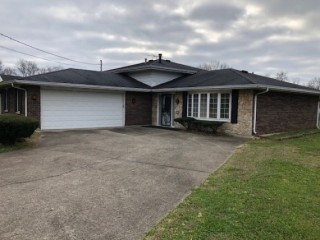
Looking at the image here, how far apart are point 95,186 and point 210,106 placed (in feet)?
33.5

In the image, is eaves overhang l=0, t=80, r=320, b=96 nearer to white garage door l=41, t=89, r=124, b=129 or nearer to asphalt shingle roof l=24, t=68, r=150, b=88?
asphalt shingle roof l=24, t=68, r=150, b=88

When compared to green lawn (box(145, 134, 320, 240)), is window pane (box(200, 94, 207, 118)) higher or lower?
higher

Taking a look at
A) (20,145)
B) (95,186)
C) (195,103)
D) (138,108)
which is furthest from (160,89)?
(95,186)

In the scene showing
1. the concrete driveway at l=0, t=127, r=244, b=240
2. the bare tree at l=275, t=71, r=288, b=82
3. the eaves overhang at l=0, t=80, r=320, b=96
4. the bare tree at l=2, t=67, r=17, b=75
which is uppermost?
the bare tree at l=2, t=67, r=17, b=75

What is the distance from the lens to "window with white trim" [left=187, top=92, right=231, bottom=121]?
14.3m

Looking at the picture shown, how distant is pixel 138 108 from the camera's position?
18.0 meters

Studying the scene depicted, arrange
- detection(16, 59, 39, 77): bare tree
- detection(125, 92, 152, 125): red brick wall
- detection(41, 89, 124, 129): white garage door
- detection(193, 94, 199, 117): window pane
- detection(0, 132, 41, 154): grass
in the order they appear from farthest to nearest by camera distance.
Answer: detection(16, 59, 39, 77): bare tree, detection(125, 92, 152, 125): red brick wall, detection(193, 94, 199, 117): window pane, detection(41, 89, 124, 129): white garage door, detection(0, 132, 41, 154): grass

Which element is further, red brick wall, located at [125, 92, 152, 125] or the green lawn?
red brick wall, located at [125, 92, 152, 125]

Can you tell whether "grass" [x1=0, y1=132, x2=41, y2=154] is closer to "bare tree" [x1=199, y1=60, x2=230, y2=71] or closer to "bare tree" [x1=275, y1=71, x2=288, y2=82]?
"bare tree" [x1=275, y1=71, x2=288, y2=82]

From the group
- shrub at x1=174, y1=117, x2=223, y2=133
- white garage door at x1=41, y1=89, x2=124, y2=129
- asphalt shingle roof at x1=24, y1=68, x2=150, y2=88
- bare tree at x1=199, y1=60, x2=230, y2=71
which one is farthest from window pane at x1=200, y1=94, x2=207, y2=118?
bare tree at x1=199, y1=60, x2=230, y2=71

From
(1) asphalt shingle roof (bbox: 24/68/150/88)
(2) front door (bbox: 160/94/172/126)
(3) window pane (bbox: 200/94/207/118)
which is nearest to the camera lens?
(1) asphalt shingle roof (bbox: 24/68/150/88)

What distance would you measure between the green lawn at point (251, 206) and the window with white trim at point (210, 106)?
6.74 metres

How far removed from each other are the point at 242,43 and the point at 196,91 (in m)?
11.3

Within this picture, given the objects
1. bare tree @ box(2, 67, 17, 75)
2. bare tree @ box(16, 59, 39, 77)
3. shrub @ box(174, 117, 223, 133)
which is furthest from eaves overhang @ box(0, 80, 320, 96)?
bare tree @ box(16, 59, 39, 77)
